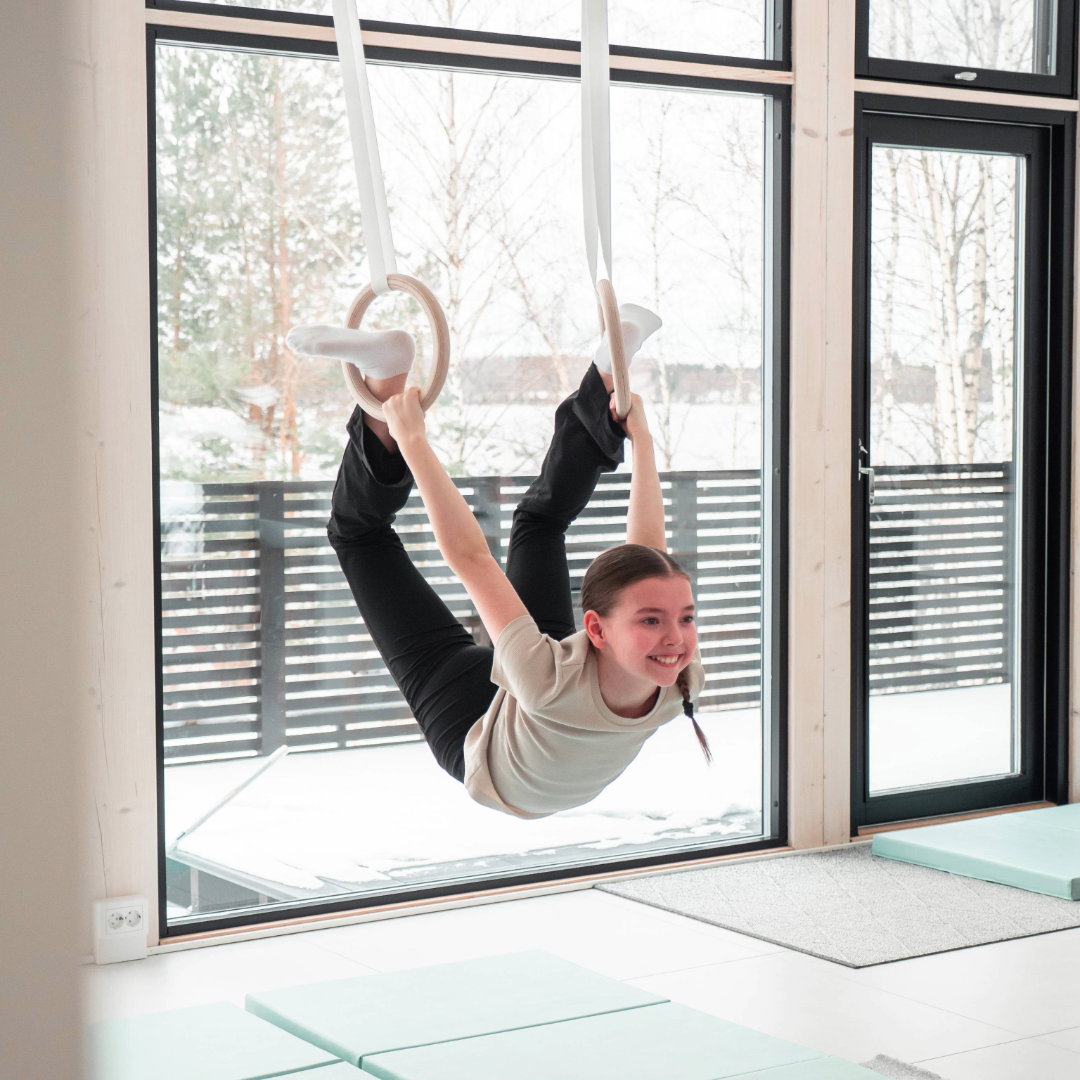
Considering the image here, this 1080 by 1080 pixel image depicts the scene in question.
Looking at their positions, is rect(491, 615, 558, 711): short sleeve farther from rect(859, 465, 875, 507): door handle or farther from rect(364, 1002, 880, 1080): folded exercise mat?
rect(859, 465, 875, 507): door handle

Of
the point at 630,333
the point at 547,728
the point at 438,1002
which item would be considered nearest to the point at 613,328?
the point at 630,333

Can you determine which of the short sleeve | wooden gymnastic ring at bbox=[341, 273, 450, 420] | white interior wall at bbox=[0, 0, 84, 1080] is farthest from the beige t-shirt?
white interior wall at bbox=[0, 0, 84, 1080]

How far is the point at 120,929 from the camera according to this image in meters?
3.33

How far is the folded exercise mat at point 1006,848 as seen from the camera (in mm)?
3770

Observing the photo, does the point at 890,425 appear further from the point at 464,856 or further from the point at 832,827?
the point at 464,856

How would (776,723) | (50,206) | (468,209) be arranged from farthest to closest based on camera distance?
(776,723)
(468,209)
(50,206)

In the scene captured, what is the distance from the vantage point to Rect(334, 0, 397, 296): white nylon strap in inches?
76.5

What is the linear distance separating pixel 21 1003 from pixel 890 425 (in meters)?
4.37

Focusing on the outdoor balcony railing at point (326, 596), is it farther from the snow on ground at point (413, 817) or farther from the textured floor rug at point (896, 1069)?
the textured floor rug at point (896, 1069)

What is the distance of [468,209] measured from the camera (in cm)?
373

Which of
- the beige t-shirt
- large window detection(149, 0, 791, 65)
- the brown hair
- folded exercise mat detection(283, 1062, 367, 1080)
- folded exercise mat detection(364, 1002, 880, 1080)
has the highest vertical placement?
large window detection(149, 0, 791, 65)

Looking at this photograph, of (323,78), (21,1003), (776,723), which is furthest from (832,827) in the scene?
(21,1003)

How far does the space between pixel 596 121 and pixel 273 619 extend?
6.32 feet

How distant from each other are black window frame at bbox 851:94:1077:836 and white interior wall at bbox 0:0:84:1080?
→ 423 cm
